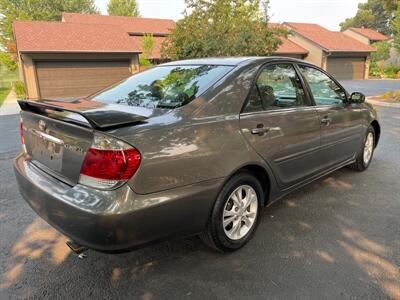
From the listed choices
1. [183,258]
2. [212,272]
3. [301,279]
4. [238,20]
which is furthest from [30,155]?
[238,20]

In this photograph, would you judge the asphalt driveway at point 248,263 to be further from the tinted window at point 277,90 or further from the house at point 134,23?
the house at point 134,23

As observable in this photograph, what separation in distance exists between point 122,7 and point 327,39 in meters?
33.4

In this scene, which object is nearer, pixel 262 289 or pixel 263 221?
pixel 262 289

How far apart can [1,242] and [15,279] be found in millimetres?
691

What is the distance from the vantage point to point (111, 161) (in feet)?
6.66

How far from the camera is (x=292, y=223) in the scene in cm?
329

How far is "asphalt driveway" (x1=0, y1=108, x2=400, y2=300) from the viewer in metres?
2.33

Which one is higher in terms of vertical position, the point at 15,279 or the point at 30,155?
the point at 30,155

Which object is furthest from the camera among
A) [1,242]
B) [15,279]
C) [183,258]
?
[1,242]

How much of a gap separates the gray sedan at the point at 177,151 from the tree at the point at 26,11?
91.8ft

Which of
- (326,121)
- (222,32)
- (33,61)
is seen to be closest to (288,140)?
(326,121)

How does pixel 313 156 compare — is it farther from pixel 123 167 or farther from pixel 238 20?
pixel 238 20

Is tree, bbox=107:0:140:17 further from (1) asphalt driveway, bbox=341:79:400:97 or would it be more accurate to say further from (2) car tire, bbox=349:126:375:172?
(2) car tire, bbox=349:126:375:172

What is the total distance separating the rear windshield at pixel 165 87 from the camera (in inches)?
106
